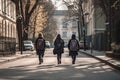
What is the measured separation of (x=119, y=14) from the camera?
39688mm

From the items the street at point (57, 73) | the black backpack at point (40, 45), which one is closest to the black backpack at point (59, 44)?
the black backpack at point (40, 45)

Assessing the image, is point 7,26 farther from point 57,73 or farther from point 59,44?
point 57,73

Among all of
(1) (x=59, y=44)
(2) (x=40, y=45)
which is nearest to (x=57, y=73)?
(2) (x=40, y=45)

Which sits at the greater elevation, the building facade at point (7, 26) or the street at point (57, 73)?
the building facade at point (7, 26)

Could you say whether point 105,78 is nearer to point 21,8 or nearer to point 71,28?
point 21,8

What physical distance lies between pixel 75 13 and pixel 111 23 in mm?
49116

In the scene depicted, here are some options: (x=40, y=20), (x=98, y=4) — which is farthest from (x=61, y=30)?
(x=98, y=4)

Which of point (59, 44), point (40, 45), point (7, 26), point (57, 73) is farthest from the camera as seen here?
point (7, 26)

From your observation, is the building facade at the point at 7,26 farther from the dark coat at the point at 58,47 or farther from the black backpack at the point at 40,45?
the dark coat at the point at 58,47

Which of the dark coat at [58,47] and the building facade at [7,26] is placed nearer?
the dark coat at [58,47]

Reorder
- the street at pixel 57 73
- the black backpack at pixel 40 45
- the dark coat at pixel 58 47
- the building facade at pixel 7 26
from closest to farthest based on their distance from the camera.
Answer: the street at pixel 57 73 < the black backpack at pixel 40 45 < the dark coat at pixel 58 47 < the building facade at pixel 7 26

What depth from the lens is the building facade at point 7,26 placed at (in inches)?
1566

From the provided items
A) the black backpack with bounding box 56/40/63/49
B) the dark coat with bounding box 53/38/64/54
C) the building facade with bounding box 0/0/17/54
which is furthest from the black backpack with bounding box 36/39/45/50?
the building facade with bounding box 0/0/17/54

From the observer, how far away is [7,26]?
196ft
